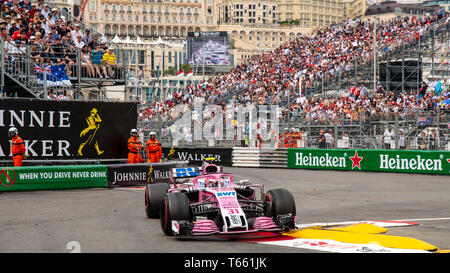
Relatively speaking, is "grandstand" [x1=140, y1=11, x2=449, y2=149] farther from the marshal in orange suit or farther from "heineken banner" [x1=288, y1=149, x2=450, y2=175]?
the marshal in orange suit

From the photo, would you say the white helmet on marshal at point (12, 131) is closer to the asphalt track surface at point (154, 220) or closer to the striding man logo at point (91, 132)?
the asphalt track surface at point (154, 220)

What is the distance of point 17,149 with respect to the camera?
1959 centimetres

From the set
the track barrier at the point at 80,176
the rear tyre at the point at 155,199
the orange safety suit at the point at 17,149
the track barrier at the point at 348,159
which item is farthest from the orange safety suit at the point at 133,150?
the track barrier at the point at 348,159

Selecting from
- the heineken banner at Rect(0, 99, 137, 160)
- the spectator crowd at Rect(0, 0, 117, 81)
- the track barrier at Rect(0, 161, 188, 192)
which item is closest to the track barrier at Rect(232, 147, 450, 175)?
the track barrier at Rect(0, 161, 188, 192)

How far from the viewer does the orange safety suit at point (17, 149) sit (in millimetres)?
19516

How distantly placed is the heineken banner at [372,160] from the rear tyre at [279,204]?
50.7 ft

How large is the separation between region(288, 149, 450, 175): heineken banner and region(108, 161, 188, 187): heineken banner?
881cm

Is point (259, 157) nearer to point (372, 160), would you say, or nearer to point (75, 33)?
point (372, 160)

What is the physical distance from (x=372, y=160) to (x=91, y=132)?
11.9 metres

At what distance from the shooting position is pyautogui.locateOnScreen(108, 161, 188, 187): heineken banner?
20.7 m

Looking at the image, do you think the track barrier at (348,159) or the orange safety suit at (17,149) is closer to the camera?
the orange safety suit at (17,149)

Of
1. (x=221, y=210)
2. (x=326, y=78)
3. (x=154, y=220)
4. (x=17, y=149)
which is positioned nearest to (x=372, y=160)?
(x=17, y=149)

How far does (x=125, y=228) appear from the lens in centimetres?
1145

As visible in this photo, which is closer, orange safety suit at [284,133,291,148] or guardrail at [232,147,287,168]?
guardrail at [232,147,287,168]
